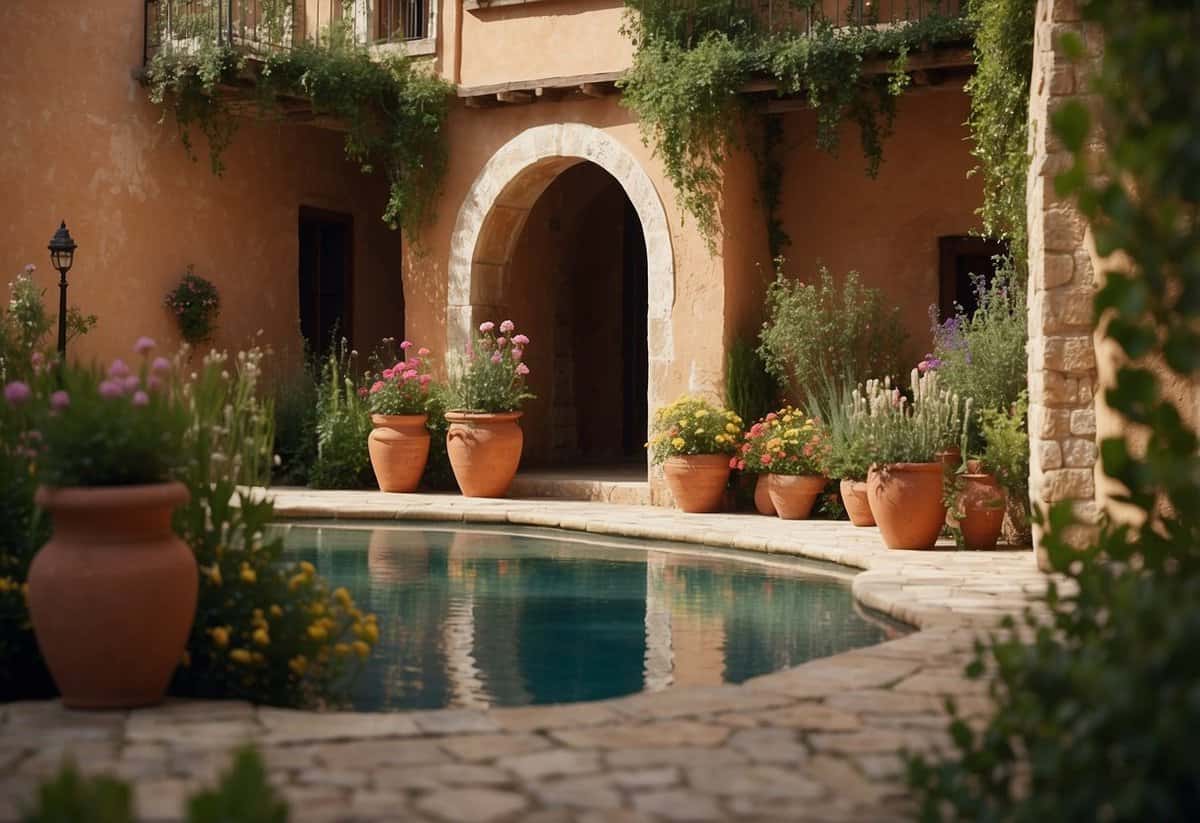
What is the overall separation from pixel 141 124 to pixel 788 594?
7577 millimetres

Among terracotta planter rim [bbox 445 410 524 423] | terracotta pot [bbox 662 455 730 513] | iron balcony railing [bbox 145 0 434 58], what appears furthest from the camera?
iron balcony railing [bbox 145 0 434 58]

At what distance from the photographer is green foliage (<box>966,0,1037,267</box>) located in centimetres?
898

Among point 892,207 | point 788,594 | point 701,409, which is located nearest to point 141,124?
point 701,409

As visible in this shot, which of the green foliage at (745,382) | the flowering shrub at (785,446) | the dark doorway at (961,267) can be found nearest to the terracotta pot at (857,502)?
the flowering shrub at (785,446)

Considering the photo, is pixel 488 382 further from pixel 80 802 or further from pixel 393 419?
pixel 80 802

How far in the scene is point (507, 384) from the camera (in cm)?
1180

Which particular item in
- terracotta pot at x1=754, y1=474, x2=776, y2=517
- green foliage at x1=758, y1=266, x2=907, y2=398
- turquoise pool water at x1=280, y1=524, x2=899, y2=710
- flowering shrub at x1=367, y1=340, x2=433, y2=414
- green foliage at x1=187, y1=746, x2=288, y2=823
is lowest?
turquoise pool water at x1=280, y1=524, x2=899, y2=710

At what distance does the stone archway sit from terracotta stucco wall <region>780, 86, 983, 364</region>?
4.09 feet

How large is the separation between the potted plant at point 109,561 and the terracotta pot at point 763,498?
684cm

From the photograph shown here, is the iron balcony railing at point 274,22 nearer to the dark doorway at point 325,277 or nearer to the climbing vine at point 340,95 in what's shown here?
the climbing vine at point 340,95

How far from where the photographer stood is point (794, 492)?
405 inches

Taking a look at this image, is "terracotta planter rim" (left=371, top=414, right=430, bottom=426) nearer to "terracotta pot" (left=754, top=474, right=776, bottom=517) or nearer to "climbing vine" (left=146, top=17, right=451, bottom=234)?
"climbing vine" (left=146, top=17, right=451, bottom=234)

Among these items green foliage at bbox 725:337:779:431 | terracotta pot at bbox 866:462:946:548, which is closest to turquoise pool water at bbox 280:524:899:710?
terracotta pot at bbox 866:462:946:548

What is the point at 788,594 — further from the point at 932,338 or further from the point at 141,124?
the point at 141,124
